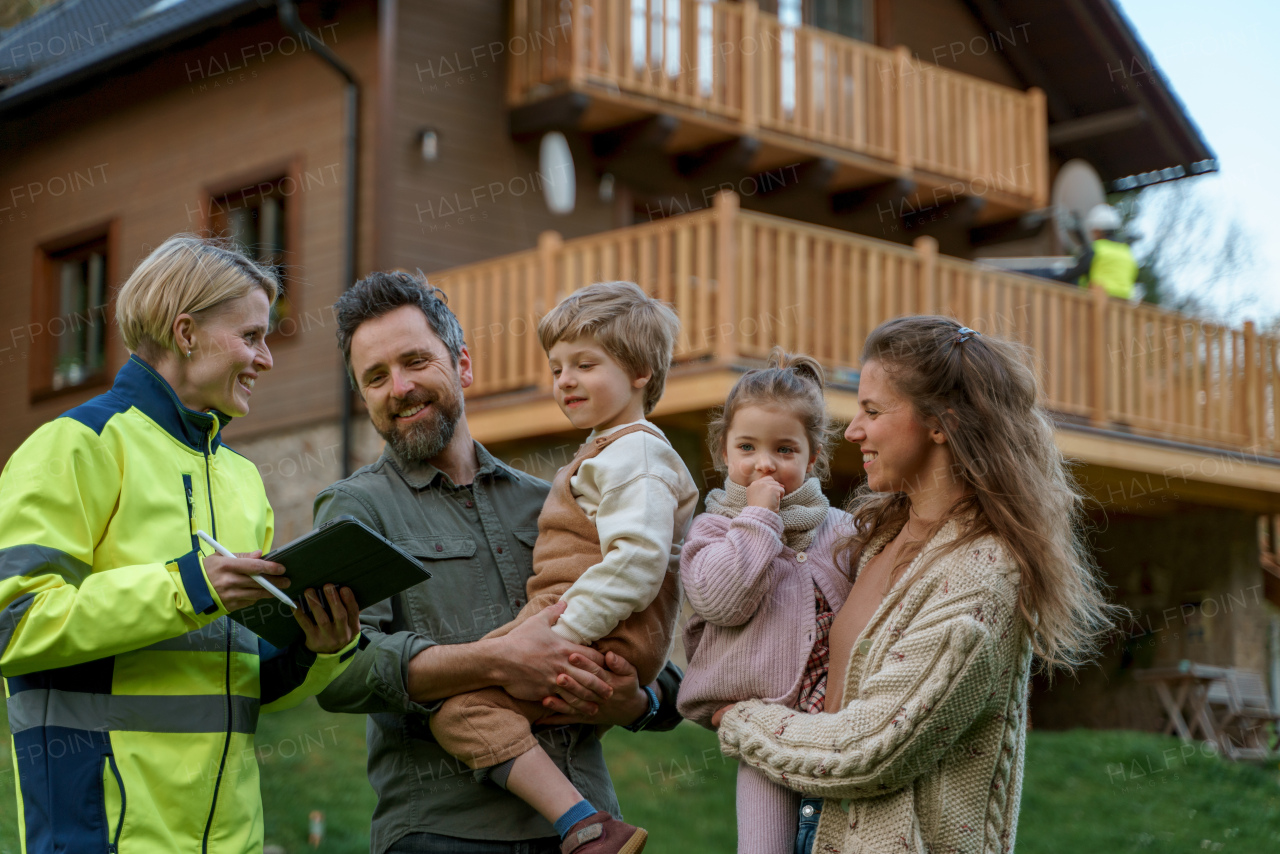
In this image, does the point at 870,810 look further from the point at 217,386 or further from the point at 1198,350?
the point at 1198,350

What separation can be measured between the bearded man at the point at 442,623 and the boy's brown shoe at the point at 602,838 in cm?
19

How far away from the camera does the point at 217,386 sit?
3.06 metres

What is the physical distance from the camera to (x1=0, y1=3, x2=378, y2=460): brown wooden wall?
39.8ft

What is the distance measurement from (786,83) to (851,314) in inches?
142

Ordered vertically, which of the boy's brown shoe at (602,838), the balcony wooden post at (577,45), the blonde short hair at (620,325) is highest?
the balcony wooden post at (577,45)

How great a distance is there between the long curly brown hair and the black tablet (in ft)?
3.57

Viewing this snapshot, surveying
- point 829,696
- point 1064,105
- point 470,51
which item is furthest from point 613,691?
point 1064,105

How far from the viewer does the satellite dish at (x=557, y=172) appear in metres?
12.3

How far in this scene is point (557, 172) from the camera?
12391 millimetres

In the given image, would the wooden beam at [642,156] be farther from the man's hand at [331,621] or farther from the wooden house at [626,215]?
the man's hand at [331,621]

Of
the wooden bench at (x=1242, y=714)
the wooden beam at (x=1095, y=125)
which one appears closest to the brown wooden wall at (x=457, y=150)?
the wooden beam at (x=1095, y=125)

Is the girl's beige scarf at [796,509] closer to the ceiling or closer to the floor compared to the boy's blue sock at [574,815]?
closer to the ceiling

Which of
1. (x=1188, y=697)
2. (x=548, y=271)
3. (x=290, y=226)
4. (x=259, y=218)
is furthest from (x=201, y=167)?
(x=1188, y=697)

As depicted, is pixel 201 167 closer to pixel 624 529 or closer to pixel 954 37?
pixel 954 37
